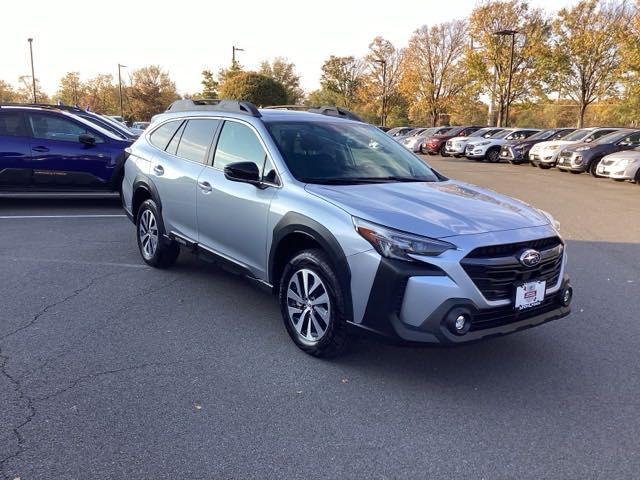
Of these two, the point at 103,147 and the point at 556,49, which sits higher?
the point at 556,49

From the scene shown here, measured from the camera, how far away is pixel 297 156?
447 centimetres

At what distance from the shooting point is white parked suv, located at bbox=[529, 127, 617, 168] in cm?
2028

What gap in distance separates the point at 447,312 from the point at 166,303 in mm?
2861

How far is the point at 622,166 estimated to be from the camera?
16.2 m

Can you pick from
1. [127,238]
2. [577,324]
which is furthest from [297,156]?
[127,238]

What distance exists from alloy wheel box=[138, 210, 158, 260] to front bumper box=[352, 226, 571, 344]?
3385 millimetres

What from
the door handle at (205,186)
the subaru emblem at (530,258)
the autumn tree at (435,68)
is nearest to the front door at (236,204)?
the door handle at (205,186)

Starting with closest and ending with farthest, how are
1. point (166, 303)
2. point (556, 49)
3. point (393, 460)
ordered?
1. point (393, 460)
2. point (166, 303)
3. point (556, 49)

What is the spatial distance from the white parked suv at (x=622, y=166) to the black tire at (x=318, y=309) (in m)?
14.9

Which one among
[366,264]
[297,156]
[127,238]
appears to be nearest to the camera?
[366,264]

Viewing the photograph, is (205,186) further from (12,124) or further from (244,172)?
(12,124)

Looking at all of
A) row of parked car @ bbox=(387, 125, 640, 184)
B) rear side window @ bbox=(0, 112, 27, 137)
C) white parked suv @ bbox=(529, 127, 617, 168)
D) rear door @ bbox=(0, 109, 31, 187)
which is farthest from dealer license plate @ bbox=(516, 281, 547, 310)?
white parked suv @ bbox=(529, 127, 617, 168)

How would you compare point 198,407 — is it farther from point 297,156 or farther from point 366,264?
point 297,156

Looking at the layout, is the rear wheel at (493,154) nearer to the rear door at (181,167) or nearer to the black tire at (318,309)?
the rear door at (181,167)
